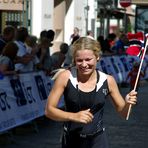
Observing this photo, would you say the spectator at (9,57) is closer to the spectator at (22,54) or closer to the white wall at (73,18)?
the spectator at (22,54)

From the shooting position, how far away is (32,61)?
13930 millimetres

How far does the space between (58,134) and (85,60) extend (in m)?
6.48

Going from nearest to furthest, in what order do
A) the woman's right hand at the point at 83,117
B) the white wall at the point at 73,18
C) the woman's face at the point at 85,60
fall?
the woman's right hand at the point at 83,117
the woman's face at the point at 85,60
the white wall at the point at 73,18

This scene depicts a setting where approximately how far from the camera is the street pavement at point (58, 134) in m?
10.6

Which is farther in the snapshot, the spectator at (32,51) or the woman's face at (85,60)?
the spectator at (32,51)

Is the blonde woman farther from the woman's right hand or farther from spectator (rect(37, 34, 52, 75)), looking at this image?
spectator (rect(37, 34, 52, 75))

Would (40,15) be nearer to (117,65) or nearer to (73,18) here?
(73,18)

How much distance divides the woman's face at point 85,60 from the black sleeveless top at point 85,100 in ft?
0.52

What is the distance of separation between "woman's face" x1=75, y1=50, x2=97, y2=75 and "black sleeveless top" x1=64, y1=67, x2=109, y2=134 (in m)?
0.16

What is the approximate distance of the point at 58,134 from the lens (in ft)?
38.5

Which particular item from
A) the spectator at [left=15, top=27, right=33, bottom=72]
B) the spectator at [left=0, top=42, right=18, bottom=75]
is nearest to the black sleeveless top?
the spectator at [left=0, top=42, right=18, bottom=75]

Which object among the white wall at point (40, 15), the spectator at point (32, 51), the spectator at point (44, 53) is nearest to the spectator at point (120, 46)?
the white wall at point (40, 15)

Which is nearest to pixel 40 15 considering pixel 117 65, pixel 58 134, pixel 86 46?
pixel 117 65

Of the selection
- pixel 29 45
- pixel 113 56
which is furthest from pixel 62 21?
pixel 29 45
